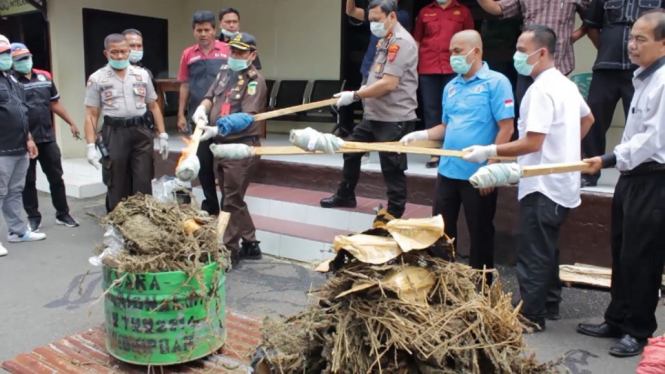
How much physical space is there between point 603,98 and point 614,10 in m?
0.71

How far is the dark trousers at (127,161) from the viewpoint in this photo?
5555 millimetres

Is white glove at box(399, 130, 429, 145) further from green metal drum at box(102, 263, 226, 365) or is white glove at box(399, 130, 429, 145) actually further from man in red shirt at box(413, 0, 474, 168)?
man in red shirt at box(413, 0, 474, 168)

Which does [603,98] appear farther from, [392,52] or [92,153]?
[92,153]

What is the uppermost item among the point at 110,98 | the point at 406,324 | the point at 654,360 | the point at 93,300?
the point at 110,98

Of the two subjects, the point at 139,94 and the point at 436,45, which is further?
the point at 436,45

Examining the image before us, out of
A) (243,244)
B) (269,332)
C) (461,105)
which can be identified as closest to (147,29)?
(243,244)

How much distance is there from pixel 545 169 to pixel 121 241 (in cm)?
232

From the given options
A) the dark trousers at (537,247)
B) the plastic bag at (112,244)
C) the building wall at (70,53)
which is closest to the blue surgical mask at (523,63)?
the dark trousers at (537,247)

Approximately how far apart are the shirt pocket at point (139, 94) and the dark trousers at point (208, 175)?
0.80 m

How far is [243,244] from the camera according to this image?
5309 mm

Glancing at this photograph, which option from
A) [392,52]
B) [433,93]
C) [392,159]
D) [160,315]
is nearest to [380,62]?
[392,52]

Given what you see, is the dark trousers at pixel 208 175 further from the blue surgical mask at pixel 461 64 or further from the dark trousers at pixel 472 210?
the blue surgical mask at pixel 461 64

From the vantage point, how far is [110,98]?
5.50 m

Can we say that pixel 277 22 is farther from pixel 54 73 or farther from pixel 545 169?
pixel 545 169
